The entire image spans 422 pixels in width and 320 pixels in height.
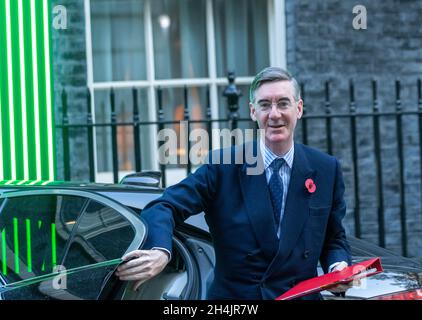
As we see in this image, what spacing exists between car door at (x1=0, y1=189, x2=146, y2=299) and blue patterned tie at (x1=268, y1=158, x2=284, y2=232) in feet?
1.80

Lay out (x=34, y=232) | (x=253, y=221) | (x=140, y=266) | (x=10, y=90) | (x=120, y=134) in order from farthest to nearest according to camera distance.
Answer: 1. (x=120, y=134)
2. (x=10, y=90)
3. (x=34, y=232)
4. (x=253, y=221)
5. (x=140, y=266)

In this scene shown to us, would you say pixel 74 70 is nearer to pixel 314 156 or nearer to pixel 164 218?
pixel 314 156

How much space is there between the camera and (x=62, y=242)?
3.10m

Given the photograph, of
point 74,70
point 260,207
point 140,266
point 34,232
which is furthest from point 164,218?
point 74,70

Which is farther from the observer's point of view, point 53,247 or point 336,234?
point 336,234

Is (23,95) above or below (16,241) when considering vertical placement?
above

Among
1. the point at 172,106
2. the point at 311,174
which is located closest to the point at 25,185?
the point at 311,174

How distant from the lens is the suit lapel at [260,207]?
9.87 ft

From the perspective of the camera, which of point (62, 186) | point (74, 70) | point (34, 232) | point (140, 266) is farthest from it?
point (74, 70)

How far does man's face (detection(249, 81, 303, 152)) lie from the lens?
3.06m

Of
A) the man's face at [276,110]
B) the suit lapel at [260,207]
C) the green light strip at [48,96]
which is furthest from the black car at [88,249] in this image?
the green light strip at [48,96]

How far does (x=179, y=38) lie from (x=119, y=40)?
0.63 meters

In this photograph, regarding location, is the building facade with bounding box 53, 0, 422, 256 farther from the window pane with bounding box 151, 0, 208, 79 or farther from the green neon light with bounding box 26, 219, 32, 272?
the green neon light with bounding box 26, 219, 32, 272
